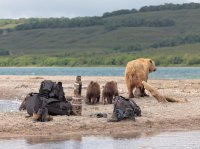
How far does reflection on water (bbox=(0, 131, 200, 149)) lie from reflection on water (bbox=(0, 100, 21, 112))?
7.43 metres

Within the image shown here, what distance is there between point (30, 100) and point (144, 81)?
26.4 feet

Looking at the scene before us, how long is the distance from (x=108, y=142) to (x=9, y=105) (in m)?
11.1

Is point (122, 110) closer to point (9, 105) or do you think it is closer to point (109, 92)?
point (109, 92)

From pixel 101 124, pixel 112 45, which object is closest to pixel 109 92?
pixel 101 124

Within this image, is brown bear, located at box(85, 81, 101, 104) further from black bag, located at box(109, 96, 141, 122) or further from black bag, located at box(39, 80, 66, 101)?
black bag, located at box(109, 96, 141, 122)

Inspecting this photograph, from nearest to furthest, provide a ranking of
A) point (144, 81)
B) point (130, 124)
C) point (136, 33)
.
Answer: point (130, 124), point (144, 81), point (136, 33)

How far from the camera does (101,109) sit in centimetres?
2414

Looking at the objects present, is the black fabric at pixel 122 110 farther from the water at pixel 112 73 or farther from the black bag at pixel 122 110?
the water at pixel 112 73

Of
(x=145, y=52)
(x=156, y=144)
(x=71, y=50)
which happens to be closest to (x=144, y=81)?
(x=156, y=144)

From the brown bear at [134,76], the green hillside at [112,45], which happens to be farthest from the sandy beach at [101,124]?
the green hillside at [112,45]

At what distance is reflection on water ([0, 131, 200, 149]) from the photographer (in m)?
16.9

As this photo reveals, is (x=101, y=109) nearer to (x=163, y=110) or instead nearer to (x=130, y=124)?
(x=163, y=110)

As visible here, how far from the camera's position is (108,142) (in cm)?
1755

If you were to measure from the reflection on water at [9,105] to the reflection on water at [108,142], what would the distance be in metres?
7.43
